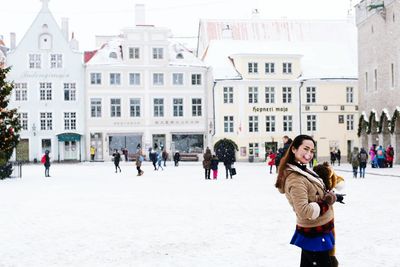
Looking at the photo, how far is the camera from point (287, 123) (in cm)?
6066

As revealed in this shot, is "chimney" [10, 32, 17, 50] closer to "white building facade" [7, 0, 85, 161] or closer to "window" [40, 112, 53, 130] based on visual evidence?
"white building facade" [7, 0, 85, 161]

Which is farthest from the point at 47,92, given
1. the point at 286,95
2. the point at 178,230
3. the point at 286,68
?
the point at 178,230

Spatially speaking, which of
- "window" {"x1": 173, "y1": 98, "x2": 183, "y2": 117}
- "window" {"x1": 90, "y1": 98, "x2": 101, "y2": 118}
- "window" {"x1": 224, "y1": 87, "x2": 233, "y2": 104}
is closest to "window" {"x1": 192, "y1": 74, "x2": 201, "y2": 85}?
"window" {"x1": 173, "y1": 98, "x2": 183, "y2": 117}

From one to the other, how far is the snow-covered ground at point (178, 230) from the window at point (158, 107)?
1547 inches

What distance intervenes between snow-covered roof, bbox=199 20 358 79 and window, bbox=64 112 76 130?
1342 centimetres

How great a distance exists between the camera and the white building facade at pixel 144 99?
59.2 meters

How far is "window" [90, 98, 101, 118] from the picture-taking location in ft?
194

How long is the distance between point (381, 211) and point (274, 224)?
3455 millimetres

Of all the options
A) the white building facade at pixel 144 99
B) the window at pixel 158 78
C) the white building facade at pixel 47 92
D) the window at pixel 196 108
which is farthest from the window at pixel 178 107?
the white building facade at pixel 47 92

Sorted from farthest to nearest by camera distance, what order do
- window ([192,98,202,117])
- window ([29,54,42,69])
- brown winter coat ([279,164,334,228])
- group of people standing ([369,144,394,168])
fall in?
1. window ([192,98,202,117])
2. window ([29,54,42,69])
3. group of people standing ([369,144,394,168])
4. brown winter coat ([279,164,334,228])

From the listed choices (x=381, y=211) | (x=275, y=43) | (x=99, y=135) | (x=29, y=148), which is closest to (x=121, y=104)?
(x=99, y=135)

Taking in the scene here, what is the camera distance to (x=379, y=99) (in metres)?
46.7

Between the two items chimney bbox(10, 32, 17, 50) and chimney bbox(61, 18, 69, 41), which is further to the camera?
chimney bbox(10, 32, 17, 50)

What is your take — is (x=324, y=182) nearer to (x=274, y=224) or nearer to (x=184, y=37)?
(x=274, y=224)
